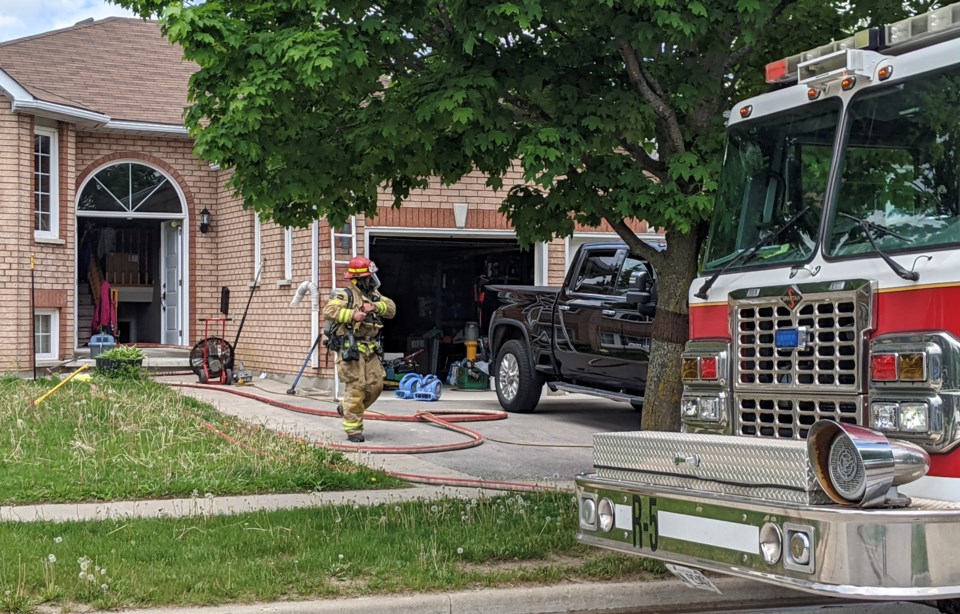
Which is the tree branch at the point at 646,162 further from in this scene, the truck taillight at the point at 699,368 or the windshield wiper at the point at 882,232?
the windshield wiper at the point at 882,232

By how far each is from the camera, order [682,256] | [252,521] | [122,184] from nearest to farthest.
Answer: [252,521], [682,256], [122,184]

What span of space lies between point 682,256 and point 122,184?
14267 mm

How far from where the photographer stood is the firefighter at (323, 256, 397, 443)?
11.0 metres

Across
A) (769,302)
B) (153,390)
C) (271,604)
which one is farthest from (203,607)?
(153,390)

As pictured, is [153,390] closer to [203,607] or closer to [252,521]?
[252,521]

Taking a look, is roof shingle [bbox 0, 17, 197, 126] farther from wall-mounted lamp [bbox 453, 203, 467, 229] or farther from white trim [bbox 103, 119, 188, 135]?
wall-mounted lamp [bbox 453, 203, 467, 229]

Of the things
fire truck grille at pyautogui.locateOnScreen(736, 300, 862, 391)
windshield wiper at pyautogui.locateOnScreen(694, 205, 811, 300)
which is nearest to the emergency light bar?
windshield wiper at pyautogui.locateOnScreen(694, 205, 811, 300)

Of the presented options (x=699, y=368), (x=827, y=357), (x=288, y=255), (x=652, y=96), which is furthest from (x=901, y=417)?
(x=288, y=255)

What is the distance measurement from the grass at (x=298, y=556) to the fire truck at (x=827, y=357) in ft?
3.69

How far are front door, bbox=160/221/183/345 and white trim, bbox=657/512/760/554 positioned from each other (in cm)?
1655

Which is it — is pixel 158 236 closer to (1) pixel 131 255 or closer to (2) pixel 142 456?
(1) pixel 131 255

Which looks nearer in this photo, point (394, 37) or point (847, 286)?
point (847, 286)

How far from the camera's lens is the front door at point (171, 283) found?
20.2m

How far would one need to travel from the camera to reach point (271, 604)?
219 inches
